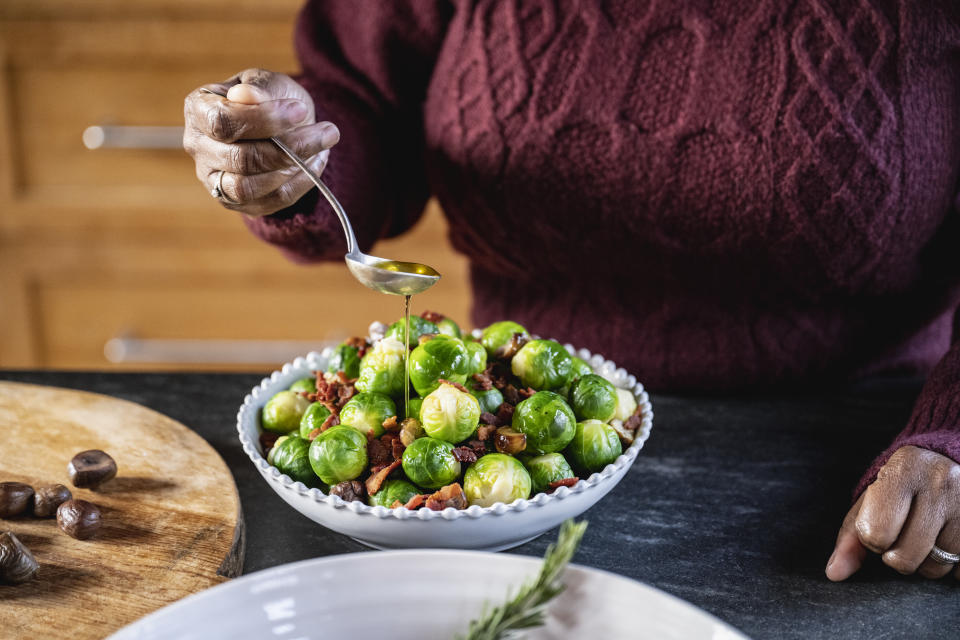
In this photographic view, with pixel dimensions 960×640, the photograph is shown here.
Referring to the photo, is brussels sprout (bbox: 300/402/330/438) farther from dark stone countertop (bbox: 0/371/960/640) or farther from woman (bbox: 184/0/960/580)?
woman (bbox: 184/0/960/580)

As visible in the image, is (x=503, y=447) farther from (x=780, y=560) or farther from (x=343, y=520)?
(x=780, y=560)

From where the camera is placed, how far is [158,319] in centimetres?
282

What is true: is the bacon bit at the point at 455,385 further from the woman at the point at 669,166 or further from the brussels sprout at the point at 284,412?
the woman at the point at 669,166

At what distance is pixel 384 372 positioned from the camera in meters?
0.95

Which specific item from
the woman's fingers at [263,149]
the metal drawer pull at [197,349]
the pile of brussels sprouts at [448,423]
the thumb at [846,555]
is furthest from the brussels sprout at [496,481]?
the metal drawer pull at [197,349]

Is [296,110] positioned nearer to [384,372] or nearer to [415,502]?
[384,372]

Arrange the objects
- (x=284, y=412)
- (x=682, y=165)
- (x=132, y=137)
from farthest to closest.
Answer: (x=132, y=137), (x=682, y=165), (x=284, y=412)

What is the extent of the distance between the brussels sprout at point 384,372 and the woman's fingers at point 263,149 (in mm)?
246

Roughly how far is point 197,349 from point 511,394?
2.11 m

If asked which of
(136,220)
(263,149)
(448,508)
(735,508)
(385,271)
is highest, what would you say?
(263,149)

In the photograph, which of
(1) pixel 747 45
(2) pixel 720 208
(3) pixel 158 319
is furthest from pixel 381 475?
(3) pixel 158 319

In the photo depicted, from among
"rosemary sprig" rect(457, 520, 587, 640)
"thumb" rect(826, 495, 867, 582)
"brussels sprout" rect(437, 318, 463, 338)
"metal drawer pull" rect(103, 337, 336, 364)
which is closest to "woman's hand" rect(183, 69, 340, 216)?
"brussels sprout" rect(437, 318, 463, 338)

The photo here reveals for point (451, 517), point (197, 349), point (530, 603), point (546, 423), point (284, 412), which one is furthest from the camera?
point (197, 349)

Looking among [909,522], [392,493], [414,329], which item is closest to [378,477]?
[392,493]
